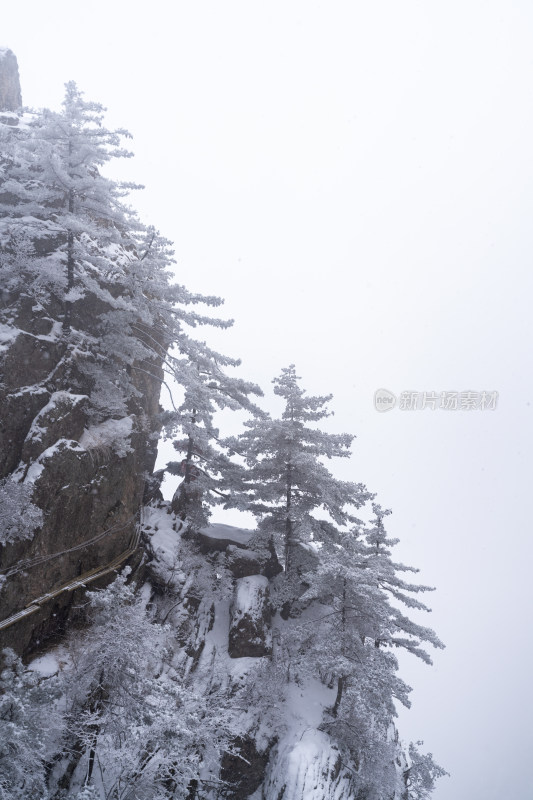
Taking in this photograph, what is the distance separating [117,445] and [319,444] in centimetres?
965

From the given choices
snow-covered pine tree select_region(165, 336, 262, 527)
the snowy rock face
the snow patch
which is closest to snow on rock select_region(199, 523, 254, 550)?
snow-covered pine tree select_region(165, 336, 262, 527)

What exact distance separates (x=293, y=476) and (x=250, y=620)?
681cm

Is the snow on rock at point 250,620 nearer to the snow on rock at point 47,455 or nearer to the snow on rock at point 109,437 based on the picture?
the snow on rock at point 109,437

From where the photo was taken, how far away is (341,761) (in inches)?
630

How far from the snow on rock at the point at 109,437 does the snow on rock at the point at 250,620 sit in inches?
353

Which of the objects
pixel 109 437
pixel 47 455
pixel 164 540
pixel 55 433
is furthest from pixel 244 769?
pixel 55 433

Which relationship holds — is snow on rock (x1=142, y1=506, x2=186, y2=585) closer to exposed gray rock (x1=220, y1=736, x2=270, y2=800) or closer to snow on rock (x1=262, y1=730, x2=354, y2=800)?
exposed gray rock (x1=220, y1=736, x2=270, y2=800)

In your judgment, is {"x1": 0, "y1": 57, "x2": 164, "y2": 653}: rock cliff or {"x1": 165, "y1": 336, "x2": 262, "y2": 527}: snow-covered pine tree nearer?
{"x1": 0, "y1": 57, "x2": 164, "y2": 653}: rock cliff

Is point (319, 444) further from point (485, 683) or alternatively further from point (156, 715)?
point (485, 683)

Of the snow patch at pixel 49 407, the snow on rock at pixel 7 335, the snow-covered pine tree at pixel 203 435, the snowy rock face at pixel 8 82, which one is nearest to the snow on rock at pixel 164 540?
the snow-covered pine tree at pixel 203 435

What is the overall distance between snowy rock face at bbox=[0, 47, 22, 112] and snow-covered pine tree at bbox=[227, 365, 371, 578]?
28.5 metres

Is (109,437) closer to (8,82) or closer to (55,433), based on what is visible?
(55,433)

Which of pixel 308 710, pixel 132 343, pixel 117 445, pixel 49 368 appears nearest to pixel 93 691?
pixel 117 445

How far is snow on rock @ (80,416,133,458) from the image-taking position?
53.5 ft
